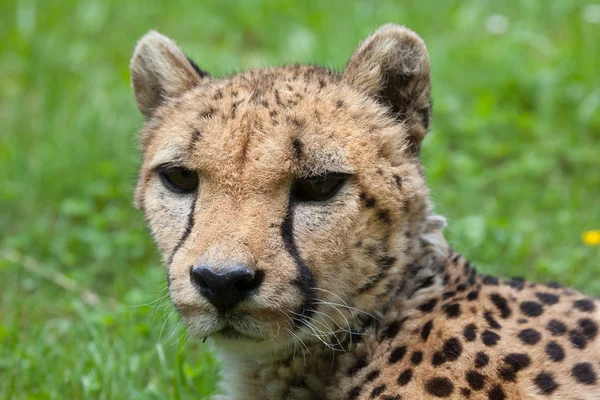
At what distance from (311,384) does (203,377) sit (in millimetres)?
858

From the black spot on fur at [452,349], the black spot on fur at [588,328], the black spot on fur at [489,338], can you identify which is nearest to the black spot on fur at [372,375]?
the black spot on fur at [452,349]

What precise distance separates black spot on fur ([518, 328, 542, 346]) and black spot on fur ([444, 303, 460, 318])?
23 centimetres

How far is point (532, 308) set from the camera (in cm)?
310

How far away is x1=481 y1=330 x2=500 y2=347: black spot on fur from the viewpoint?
2926 mm

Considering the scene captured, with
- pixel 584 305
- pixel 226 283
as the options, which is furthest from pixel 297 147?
pixel 584 305

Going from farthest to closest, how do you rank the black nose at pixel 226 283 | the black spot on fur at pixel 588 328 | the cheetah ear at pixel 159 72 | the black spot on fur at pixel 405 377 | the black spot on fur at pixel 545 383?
the cheetah ear at pixel 159 72, the black spot on fur at pixel 588 328, the black spot on fur at pixel 405 377, the black spot on fur at pixel 545 383, the black nose at pixel 226 283

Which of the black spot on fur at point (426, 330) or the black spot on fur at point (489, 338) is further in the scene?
the black spot on fur at point (426, 330)

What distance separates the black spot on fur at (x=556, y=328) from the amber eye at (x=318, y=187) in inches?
33.5

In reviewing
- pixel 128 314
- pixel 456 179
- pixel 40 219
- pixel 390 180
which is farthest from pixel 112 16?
pixel 390 180

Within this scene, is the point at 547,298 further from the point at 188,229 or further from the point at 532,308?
the point at 188,229

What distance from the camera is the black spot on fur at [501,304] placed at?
3.07m

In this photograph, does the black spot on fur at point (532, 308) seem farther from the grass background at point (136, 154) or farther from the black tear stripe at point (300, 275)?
the grass background at point (136, 154)

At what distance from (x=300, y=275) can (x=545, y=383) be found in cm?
85

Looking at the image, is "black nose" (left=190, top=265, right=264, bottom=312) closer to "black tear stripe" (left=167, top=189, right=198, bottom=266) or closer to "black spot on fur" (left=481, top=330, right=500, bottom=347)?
"black tear stripe" (left=167, top=189, right=198, bottom=266)
